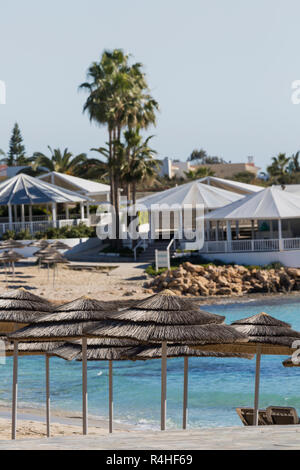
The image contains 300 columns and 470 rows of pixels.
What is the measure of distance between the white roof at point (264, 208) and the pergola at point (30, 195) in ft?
33.7

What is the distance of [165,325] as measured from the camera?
30.2 ft

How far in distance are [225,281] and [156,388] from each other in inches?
568

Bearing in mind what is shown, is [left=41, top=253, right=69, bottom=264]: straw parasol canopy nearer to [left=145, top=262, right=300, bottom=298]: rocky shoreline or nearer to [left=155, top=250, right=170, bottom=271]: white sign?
[left=145, top=262, right=300, bottom=298]: rocky shoreline

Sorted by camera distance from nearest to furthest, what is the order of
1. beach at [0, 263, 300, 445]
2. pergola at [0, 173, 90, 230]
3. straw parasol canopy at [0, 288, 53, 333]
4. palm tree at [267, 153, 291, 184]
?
straw parasol canopy at [0, 288, 53, 333]
beach at [0, 263, 300, 445]
pergola at [0, 173, 90, 230]
palm tree at [267, 153, 291, 184]

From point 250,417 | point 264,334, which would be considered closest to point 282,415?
point 250,417

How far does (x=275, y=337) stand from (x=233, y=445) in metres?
5.53

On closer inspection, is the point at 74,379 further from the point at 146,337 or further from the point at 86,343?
the point at 146,337

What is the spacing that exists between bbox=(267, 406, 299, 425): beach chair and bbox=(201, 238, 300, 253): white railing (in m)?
25.1

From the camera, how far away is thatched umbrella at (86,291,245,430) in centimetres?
905

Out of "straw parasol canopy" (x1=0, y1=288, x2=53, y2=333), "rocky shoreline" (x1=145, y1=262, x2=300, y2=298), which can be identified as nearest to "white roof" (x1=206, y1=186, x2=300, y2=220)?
"rocky shoreline" (x1=145, y1=262, x2=300, y2=298)

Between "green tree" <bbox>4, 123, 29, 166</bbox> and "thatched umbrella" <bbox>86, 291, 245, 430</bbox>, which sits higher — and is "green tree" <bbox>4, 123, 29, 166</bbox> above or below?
above

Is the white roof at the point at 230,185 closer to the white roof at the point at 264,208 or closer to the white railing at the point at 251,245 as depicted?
the white roof at the point at 264,208

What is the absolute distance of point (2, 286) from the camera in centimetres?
3142

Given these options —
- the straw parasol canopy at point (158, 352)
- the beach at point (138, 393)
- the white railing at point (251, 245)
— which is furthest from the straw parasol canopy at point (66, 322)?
the white railing at point (251, 245)
